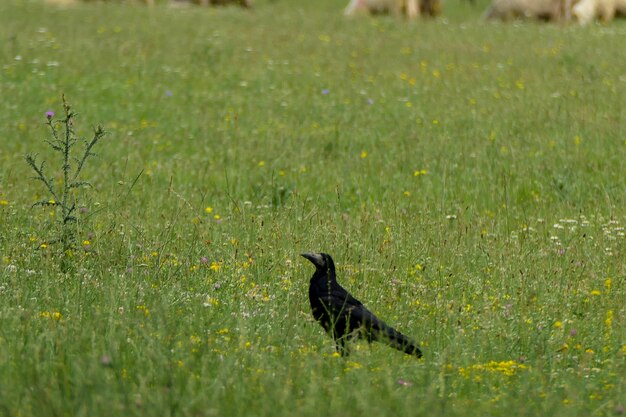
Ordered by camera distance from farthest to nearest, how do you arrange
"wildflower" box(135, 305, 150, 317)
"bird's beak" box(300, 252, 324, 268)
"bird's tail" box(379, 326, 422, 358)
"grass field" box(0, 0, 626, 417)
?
"bird's beak" box(300, 252, 324, 268) < "wildflower" box(135, 305, 150, 317) < "bird's tail" box(379, 326, 422, 358) < "grass field" box(0, 0, 626, 417)

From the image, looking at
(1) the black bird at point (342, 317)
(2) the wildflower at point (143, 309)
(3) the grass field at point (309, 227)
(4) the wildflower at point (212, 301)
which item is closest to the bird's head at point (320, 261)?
(1) the black bird at point (342, 317)

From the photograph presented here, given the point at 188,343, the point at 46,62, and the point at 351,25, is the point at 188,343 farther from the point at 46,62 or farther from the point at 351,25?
the point at 351,25

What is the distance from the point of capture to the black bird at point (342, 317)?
5117 mm

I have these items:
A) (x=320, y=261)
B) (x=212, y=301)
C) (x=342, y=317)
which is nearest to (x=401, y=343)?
(x=342, y=317)

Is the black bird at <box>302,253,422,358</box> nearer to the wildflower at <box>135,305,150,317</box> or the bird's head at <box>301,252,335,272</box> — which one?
the bird's head at <box>301,252,335,272</box>

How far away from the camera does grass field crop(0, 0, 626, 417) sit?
458cm

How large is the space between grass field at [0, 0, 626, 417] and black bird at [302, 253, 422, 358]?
0.43ft

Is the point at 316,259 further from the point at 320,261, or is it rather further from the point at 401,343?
the point at 401,343

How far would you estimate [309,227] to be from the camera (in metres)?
7.98

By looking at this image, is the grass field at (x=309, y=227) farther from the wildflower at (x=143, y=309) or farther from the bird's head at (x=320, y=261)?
the bird's head at (x=320, y=261)

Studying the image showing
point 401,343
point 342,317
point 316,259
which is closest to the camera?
point 401,343

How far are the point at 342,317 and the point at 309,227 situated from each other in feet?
8.47

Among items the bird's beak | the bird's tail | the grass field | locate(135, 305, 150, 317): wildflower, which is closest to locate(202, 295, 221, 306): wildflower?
the grass field

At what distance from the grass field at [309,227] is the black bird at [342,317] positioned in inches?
5.1
